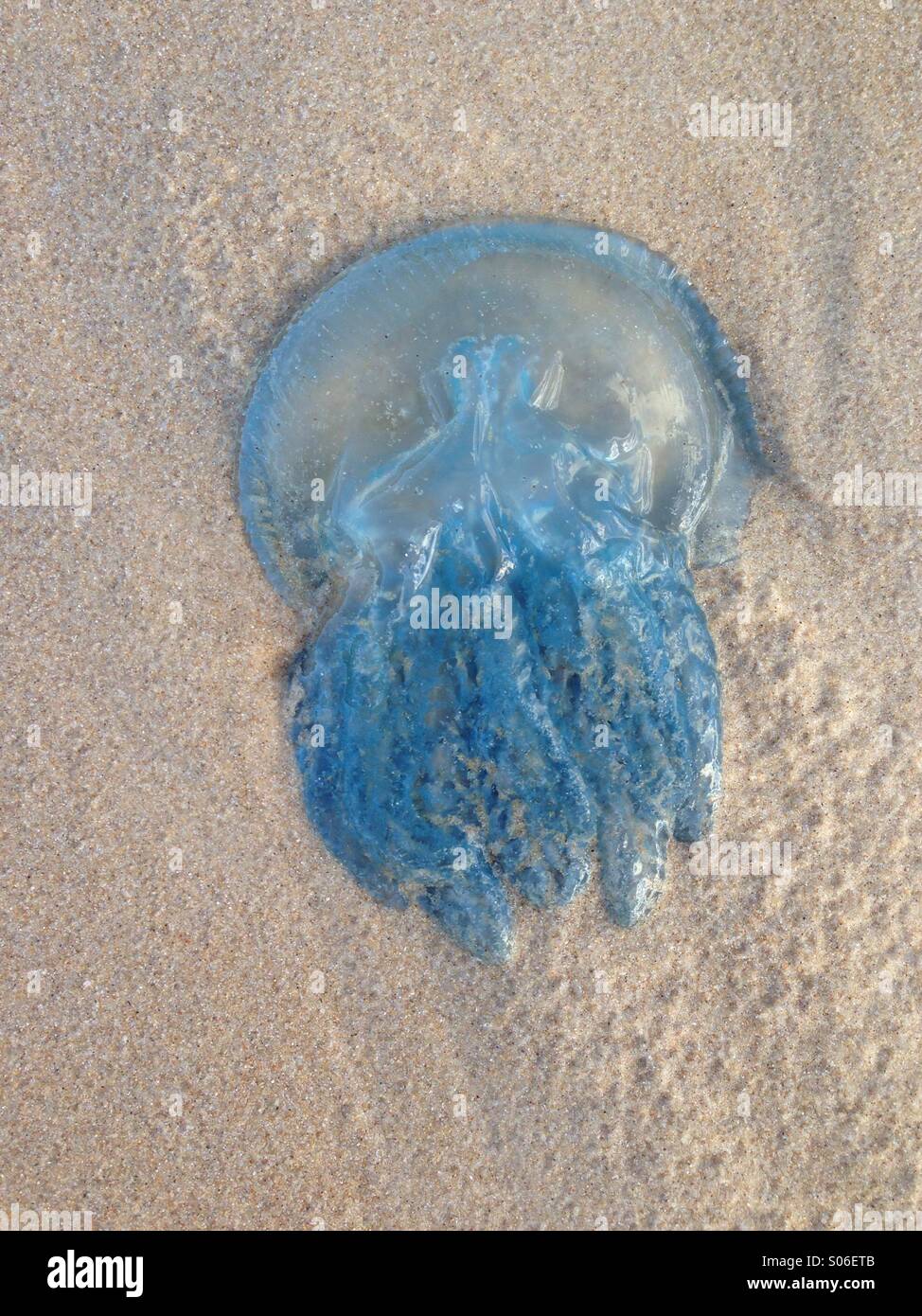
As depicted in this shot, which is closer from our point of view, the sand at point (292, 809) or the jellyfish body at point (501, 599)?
the jellyfish body at point (501, 599)

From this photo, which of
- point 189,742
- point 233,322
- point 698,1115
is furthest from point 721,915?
point 233,322

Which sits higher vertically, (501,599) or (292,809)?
(501,599)

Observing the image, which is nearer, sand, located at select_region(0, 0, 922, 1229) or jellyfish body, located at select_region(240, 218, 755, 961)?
jellyfish body, located at select_region(240, 218, 755, 961)

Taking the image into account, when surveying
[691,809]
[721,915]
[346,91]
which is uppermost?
[346,91]

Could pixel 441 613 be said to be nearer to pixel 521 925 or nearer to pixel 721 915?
pixel 521 925

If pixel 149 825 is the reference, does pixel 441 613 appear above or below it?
above
